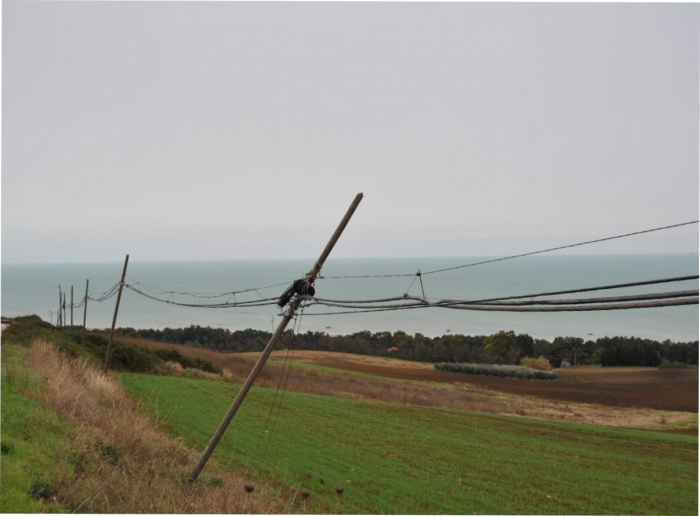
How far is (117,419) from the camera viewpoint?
40.5 feet

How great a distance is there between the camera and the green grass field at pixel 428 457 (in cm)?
1248

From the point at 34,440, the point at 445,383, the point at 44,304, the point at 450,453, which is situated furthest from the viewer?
the point at 44,304

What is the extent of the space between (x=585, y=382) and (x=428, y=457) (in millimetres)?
38322

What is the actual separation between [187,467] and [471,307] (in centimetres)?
748

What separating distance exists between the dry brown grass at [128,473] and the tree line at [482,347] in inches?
1763

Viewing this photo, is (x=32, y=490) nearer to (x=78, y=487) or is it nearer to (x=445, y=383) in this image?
(x=78, y=487)

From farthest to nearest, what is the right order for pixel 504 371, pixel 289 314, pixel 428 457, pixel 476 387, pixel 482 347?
pixel 482 347 → pixel 504 371 → pixel 476 387 → pixel 428 457 → pixel 289 314

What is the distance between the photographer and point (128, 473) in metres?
9.40

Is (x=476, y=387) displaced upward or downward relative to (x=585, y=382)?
upward

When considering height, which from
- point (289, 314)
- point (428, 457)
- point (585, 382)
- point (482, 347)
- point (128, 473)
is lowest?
point (585, 382)

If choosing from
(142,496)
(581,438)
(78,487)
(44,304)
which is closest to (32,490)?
(78,487)

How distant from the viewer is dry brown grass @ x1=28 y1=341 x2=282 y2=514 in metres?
8.19

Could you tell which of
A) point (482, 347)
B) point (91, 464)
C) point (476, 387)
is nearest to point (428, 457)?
point (91, 464)

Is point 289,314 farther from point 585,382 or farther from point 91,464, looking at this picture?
point 585,382
